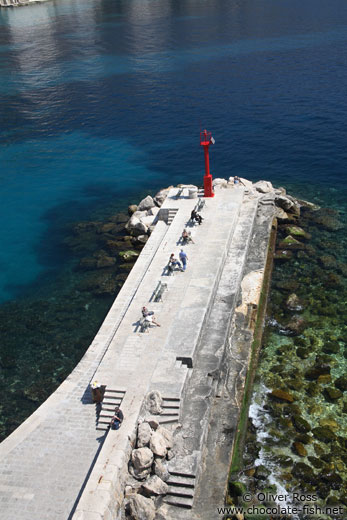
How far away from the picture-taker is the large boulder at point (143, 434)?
18766 mm

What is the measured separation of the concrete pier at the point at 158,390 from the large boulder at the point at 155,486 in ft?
1.34

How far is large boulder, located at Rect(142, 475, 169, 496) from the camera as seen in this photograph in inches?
704

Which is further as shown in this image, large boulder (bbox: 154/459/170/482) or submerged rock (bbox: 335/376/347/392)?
submerged rock (bbox: 335/376/347/392)

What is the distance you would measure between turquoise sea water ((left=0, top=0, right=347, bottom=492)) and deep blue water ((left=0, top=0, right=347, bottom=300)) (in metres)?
0.22

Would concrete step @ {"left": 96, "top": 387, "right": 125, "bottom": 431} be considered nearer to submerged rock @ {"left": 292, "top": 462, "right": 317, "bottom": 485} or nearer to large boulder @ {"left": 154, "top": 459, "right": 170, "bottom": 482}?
large boulder @ {"left": 154, "top": 459, "right": 170, "bottom": 482}

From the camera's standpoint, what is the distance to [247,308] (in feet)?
91.7

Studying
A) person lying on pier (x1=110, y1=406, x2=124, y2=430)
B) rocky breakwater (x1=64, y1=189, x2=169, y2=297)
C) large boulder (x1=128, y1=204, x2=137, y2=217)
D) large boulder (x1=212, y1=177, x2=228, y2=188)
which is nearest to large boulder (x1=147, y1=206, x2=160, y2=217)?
rocky breakwater (x1=64, y1=189, x2=169, y2=297)

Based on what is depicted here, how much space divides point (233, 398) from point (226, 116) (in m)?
43.3

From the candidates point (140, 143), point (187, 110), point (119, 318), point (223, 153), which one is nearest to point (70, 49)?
point (187, 110)

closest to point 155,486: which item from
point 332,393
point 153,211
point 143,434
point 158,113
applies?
point 143,434

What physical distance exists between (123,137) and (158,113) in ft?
26.1

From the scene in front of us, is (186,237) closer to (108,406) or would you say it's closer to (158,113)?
(108,406)

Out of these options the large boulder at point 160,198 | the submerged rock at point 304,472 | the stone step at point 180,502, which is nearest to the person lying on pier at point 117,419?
the stone step at point 180,502

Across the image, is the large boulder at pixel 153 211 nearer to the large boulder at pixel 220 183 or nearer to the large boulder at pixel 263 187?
the large boulder at pixel 220 183
